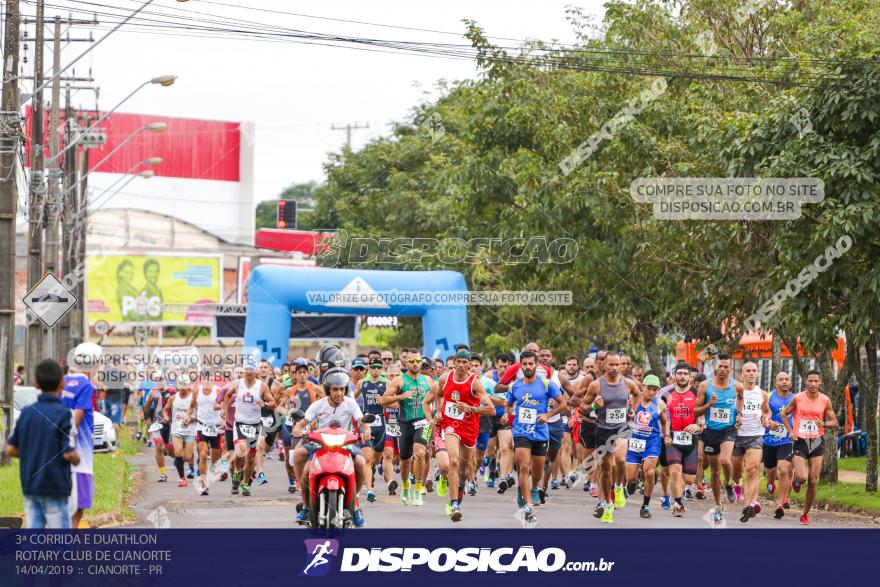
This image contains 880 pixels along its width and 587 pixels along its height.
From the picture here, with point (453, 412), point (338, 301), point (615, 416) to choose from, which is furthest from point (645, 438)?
point (338, 301)

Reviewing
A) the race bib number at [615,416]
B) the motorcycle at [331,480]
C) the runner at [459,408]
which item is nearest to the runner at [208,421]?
the runner at [459,408]

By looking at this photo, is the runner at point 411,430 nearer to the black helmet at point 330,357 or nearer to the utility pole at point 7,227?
the black helmet at point 330,357

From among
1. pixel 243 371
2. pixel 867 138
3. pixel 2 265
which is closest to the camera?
pixel 867 138

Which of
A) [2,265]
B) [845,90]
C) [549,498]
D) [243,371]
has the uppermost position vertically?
[845,90]

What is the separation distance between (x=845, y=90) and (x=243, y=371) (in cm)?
896

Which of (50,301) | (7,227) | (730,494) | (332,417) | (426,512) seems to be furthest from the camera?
(7,227)

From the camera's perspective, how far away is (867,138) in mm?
19078

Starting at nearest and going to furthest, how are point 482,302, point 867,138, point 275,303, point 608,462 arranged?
point 608,462 < point 867,138 < point 275,303 < point 482,302

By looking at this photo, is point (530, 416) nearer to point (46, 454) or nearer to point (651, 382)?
point (651, 382)

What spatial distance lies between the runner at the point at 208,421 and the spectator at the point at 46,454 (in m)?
10.8

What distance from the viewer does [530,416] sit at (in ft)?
56.1

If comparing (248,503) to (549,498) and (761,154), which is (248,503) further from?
→ (761,154)

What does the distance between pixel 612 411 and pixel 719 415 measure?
1628 millimetres

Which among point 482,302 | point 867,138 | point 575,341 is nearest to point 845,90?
point 867,138
